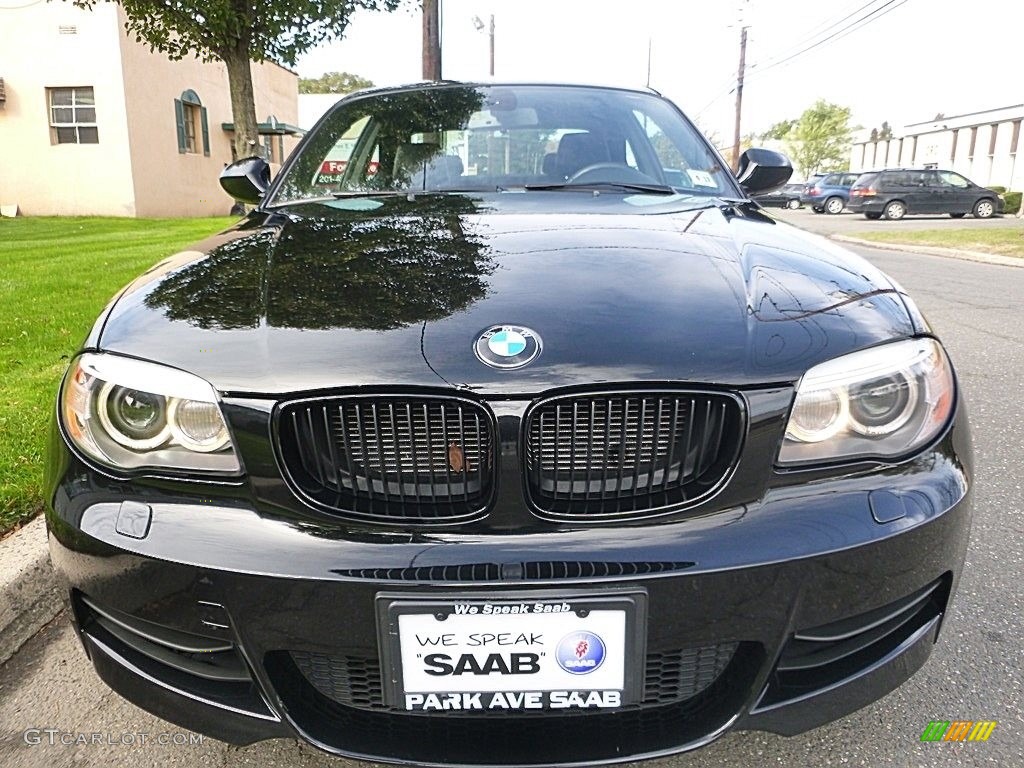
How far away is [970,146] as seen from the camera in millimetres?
37781

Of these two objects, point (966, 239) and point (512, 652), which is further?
point (966, 239)

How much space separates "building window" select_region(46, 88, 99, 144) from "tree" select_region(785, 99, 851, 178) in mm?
51584

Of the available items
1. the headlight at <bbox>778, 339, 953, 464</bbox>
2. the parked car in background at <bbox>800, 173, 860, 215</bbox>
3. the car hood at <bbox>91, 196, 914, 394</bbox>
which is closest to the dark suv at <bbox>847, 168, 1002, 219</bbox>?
the parked car in background at <bbox>800, 173, 860, 215</bbox>

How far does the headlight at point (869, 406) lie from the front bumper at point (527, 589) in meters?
0.05

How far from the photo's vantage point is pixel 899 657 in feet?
4.79

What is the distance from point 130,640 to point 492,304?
90cm

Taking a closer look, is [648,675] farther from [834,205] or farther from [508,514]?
[834,205]

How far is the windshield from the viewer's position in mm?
2613

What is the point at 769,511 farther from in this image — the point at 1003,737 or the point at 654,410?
the point at 1003,737

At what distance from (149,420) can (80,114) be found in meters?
20.1

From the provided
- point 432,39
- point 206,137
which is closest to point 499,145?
point 432,39

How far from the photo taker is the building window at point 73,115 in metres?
18.1

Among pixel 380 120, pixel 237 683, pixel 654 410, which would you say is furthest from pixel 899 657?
pixel 380 120

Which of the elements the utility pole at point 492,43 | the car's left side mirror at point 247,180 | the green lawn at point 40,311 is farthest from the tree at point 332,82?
the car's left side mirror at point 247,180
